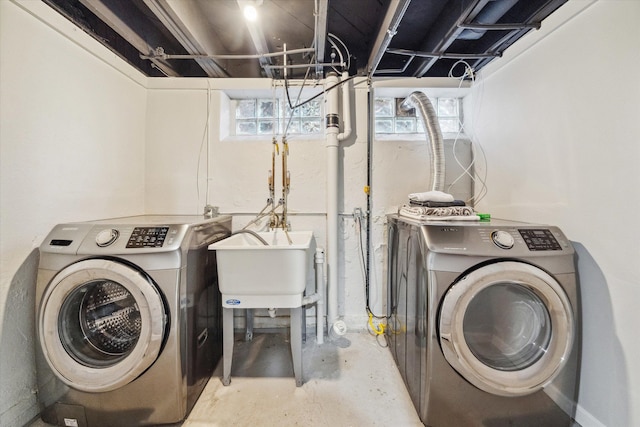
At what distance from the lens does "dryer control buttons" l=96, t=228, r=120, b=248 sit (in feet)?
3.66

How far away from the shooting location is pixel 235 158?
1995 millimetres

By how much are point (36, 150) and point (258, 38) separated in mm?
1319

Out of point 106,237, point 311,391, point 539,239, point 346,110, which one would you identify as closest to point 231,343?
point 311,391

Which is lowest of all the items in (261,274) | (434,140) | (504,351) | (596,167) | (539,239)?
(504,351)

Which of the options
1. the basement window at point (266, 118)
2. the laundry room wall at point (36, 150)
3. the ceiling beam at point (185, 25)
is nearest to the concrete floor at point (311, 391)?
the laundry room wall at point (36, 150)

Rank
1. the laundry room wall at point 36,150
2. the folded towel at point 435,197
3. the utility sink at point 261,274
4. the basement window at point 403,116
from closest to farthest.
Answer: the laundry room wall at point 36,150 → the utility sink at point 261,274 → the folded towel at point 435,197 → the basement window at point 403,116

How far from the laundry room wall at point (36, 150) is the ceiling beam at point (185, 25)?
472mm

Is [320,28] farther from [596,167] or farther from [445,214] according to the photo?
[596,167]

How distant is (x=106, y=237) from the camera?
1.13 meters

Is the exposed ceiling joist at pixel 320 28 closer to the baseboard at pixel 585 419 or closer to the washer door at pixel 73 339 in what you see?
the washer door at pixel 73 339

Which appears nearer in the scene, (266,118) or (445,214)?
(445,214)

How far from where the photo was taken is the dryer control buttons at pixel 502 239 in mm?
1062

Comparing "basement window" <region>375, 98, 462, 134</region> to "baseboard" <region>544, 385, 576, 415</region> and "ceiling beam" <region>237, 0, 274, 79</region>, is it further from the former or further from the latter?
"baseboard" <region>544, 385, 576, 415</region>

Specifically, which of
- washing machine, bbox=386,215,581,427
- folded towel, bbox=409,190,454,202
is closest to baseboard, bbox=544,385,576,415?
washing machine, bbox=386,215,581,427
